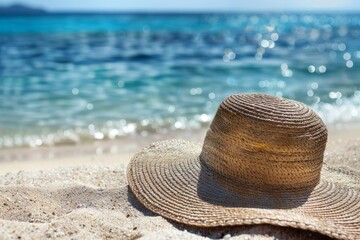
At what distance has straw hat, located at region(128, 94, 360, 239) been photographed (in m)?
2.94

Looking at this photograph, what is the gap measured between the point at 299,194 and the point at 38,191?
1703 mm

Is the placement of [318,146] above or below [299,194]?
above

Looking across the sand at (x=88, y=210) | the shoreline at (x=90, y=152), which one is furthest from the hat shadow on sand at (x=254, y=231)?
the shoreline at (x=90, y=152)

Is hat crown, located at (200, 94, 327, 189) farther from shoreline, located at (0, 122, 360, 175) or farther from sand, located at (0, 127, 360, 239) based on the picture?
shoreline, located at (0, 122, 360, 175)

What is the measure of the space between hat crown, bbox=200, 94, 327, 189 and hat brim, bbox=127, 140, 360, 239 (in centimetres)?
8

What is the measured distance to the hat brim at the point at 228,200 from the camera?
2.76 metres

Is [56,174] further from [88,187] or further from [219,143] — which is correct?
[219,143]

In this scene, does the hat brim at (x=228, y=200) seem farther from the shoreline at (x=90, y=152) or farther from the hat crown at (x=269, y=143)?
the shoreline at (x=90, y=152)

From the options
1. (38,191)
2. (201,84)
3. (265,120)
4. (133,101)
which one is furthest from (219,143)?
(201,84)

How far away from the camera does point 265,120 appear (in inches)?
118

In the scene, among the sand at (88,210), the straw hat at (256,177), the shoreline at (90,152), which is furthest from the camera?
the shoreline at (90,152)

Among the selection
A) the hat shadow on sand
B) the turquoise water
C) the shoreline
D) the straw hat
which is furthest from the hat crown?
the turquoise water

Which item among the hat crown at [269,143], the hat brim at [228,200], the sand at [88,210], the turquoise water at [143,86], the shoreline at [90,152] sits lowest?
the turquoise water at [143,86]

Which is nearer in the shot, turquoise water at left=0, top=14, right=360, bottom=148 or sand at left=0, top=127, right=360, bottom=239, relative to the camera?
sand at left=0, top=127, right=360, bottom=239
